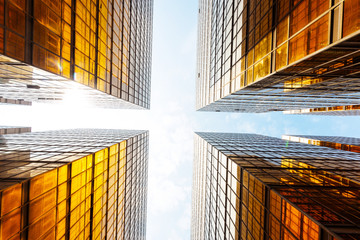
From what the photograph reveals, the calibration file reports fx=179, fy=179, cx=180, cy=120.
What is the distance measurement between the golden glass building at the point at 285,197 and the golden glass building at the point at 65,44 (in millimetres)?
18496

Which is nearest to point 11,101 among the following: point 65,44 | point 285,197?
point 65,44

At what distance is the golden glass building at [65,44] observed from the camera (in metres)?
10.6

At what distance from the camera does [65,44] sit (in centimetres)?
1448

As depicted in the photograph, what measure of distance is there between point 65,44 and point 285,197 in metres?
20.3

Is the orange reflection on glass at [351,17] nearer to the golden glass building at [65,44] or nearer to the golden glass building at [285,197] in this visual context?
the golden glass building at [285,197]

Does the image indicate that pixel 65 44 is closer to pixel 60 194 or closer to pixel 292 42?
pixel 60 194

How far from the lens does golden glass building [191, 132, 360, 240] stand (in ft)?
33.7

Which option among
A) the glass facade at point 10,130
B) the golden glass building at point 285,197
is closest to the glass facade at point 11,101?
the glass facade at point 10,130

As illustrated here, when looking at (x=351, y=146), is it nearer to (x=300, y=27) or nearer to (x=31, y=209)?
(x=300, y=27)

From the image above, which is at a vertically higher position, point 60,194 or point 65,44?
point 65,44

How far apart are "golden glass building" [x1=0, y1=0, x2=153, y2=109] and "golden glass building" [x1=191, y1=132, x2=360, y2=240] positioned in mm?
18496

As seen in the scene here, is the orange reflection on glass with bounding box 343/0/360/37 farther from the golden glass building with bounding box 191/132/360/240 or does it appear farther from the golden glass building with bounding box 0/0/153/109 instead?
the golden glass building with bounding box 0/0/153/109

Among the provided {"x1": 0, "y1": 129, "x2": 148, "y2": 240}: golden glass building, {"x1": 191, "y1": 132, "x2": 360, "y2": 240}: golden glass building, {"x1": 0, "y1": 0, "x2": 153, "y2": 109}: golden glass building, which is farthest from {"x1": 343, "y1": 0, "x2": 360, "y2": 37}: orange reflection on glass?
{"x1": 0, "y1": 129, "x2": 148, "y2": 240}: golden glass building

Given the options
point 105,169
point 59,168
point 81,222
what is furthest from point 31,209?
point 105,169
